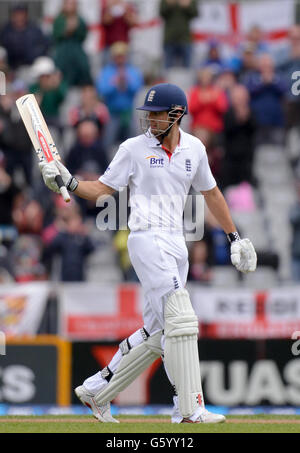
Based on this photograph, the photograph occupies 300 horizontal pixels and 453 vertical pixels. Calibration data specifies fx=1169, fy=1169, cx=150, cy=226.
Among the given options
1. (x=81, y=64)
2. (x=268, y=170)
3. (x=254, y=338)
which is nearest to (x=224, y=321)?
(x=254, y=338)

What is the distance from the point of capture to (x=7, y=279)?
1488cm

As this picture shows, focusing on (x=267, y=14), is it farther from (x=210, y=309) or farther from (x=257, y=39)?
(x=210, y=309)

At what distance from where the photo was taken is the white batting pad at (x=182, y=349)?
8594mm

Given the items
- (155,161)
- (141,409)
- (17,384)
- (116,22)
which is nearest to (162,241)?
(155,161)

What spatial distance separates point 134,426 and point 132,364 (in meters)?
0.66

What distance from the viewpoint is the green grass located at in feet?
26.8

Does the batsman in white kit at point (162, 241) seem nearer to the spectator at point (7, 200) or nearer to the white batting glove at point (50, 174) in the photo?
the white batting glove at point (50, 174)

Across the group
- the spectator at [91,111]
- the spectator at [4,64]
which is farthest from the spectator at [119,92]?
the spectator at [4,64]

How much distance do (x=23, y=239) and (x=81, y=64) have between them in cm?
393

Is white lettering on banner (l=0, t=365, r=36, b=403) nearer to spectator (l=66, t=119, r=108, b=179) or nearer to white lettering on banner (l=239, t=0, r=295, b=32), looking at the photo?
spectator (l=66, t=119, r=108, b=179)

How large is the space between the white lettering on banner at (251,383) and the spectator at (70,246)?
2.50 m

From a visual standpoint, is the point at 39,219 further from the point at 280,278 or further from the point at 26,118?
the point at 26,118

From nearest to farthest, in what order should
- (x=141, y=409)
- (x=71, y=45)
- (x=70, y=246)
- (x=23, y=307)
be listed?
(x=141, y=409)
(x=23, y=307)
(x=70, y=246)
(x=71, y=45)

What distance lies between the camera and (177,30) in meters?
18.5
